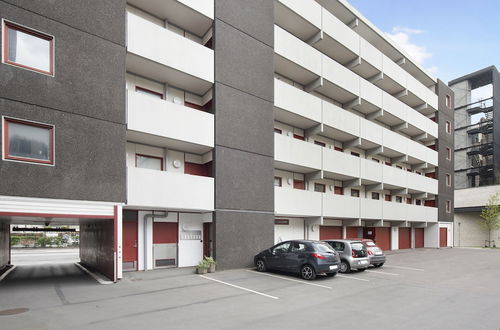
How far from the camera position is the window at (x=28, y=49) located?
9789 millimetres

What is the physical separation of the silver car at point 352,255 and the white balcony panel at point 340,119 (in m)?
8.32

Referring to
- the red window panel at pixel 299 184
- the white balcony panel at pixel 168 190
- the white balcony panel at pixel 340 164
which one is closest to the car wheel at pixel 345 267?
the white balcony panel at pixel 168 190

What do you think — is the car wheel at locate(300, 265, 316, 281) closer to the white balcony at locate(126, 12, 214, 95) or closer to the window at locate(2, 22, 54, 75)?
the white balcony at locate(126, 12, 214, 95)

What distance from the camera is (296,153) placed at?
18719 millimetres

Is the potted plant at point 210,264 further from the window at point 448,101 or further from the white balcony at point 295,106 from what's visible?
the window at point 448,101

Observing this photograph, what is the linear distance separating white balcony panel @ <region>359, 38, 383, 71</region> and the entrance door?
64.3 feet

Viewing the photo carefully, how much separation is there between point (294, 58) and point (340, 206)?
9488 millimetres

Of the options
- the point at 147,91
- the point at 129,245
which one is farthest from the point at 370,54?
the point at 129,245

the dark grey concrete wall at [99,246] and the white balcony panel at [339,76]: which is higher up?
the white balcony panel at [339,76]

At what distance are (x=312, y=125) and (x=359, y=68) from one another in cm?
832

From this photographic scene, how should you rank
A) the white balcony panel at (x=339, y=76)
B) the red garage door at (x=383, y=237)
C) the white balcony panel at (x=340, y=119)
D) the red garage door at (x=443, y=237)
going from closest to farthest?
the white balcony panel at (x=340, y=119) → the white balcony panel at (x=339, y=76) → the red garage door at (x=383, y=237) → the red garage door at (x=443, y=237)

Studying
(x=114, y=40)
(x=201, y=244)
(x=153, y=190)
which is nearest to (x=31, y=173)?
(x=153, y=190)

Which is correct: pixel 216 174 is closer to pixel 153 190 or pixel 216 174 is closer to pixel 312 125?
pixel 153 190

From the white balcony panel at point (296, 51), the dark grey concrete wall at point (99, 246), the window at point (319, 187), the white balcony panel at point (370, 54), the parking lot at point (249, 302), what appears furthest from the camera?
the white balcony panel at point (370, 54)
